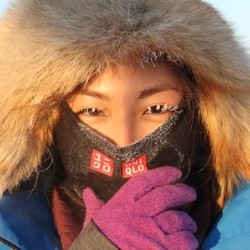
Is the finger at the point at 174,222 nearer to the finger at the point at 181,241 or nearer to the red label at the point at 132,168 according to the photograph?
the finger at the point at 181,241

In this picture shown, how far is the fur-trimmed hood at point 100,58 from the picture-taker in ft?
5.47

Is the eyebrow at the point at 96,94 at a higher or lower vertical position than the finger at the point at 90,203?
higher

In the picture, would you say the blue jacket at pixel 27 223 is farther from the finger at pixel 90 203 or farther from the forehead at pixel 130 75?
the forehead at pixel 130 75

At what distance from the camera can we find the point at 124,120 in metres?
1.70

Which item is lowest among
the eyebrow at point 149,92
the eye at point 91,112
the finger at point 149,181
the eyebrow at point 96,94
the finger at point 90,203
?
the finger at point 90,203

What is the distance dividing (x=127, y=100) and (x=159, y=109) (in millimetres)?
115

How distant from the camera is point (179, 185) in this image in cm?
170

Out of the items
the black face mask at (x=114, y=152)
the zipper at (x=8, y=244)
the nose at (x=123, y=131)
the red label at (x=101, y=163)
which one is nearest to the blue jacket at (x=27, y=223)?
the zipper at (x=8, y=244)

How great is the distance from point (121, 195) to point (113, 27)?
1.47ft

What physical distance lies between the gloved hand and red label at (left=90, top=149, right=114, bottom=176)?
3.8 inches

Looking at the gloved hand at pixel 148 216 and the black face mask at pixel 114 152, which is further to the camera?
the black face mask at pixel 114 152

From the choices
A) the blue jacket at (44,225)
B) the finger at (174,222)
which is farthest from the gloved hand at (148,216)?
the blue jacket at (44,225)

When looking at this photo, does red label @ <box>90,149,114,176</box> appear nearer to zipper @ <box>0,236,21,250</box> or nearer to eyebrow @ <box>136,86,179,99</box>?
eyebrow @ <box>136,86,179,99</box>

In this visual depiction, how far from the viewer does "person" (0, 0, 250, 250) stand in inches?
65.4
